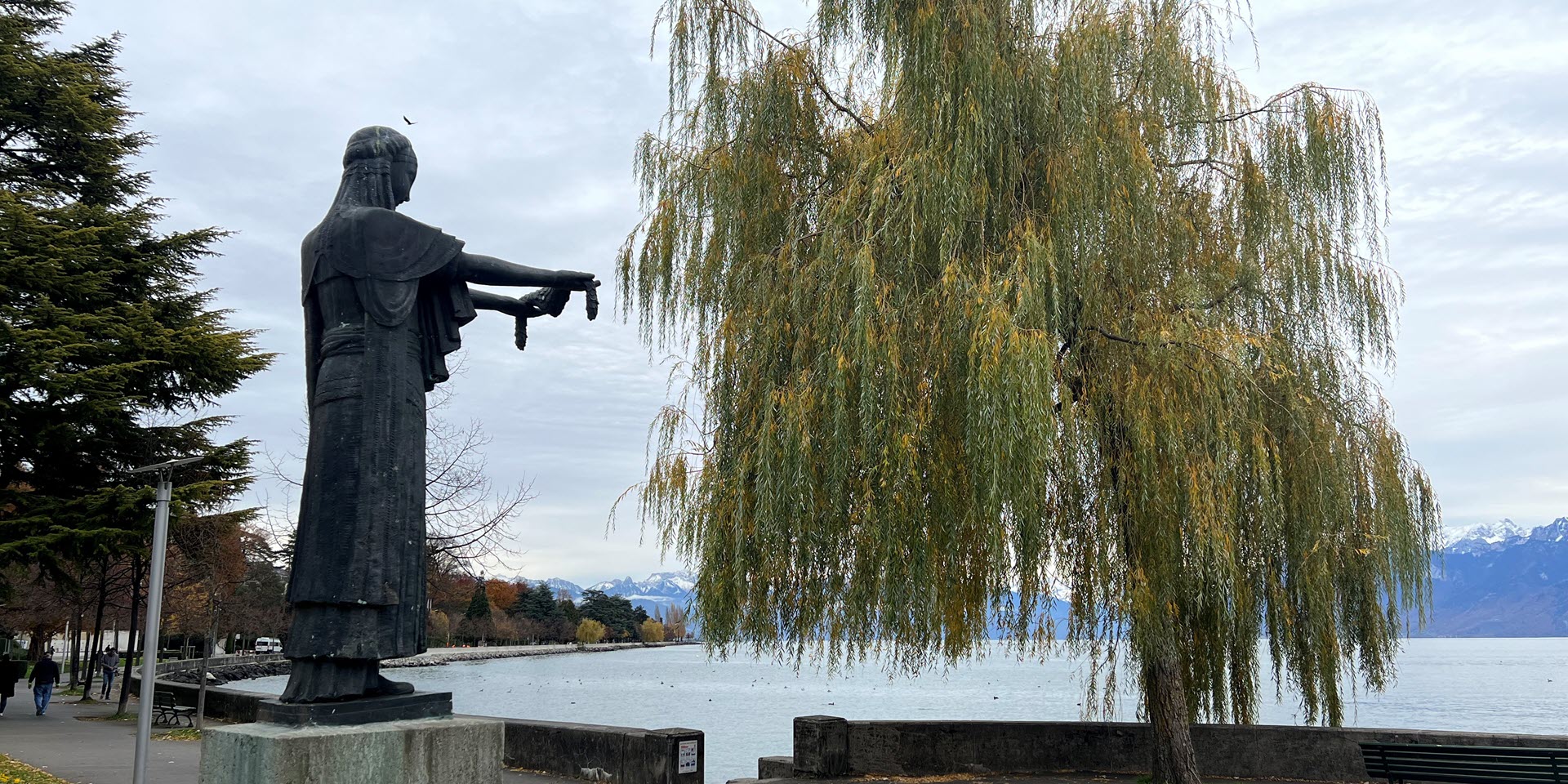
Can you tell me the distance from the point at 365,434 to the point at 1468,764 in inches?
417

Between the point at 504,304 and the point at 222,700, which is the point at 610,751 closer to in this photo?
the point at 504,304

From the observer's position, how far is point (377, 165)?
447cm

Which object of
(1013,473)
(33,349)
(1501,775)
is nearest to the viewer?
(1013,473)

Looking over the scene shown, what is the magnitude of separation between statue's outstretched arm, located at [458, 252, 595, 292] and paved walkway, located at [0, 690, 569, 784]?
527cm

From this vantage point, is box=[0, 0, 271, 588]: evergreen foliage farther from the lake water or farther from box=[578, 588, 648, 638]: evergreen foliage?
box=[578, 588, 648, 638]: evergreen foliage

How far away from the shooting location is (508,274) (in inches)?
174

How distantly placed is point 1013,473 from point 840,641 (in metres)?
Result: 3.02

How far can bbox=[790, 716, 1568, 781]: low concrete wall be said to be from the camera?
11680mm

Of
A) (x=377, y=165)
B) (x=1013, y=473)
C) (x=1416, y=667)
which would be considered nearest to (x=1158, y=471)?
(x=1013, y=473)

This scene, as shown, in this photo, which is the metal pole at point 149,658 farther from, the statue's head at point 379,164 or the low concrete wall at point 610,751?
the statue's head at point 379,164

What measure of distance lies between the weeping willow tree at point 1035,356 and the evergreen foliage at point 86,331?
11403 millimetres

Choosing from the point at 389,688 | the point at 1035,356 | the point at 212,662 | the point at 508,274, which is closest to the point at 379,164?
the point at 508,274

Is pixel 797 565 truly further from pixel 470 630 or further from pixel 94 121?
pixel 470 630

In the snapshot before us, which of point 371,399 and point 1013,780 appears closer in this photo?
point 371,399
